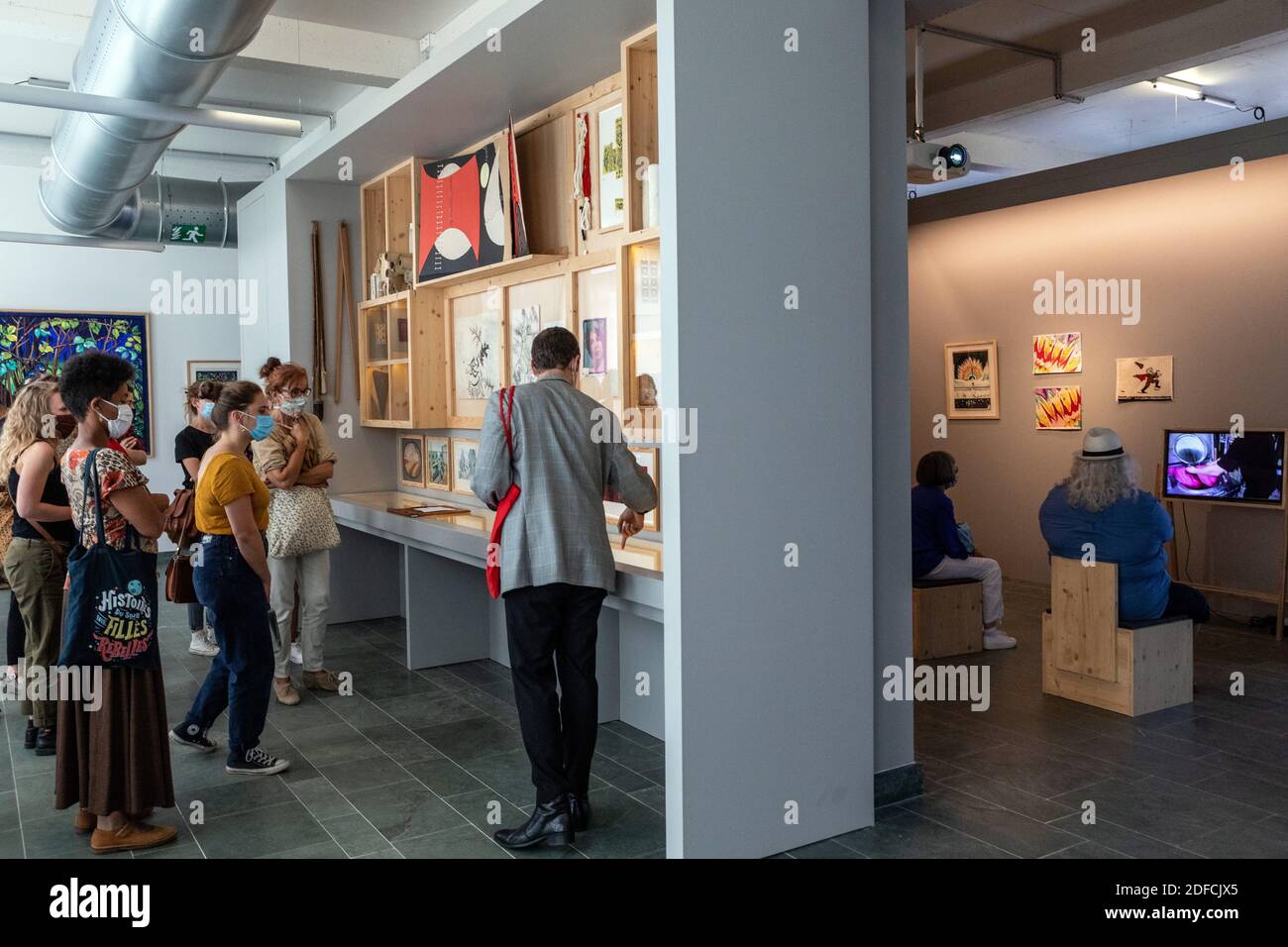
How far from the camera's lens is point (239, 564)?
4.20 meters

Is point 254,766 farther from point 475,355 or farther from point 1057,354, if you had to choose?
point 1057,354

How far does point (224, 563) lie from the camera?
416 centimetres

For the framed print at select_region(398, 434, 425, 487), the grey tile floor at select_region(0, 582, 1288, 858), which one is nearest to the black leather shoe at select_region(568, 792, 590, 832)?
the grey tile floor at select_region(0, 582, 1288, 858)

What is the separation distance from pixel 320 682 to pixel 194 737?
3.42 feet

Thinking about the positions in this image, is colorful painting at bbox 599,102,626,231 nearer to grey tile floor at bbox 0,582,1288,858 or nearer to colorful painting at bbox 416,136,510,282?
colorful painting at bbox 416,136,510,282

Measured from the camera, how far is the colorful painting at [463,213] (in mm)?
5809

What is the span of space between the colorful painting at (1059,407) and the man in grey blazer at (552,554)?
19.2ft

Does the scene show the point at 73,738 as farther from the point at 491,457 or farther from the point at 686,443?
the point at 686,443

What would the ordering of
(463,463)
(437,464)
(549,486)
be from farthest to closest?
(437,464), (463,463), (549,486)

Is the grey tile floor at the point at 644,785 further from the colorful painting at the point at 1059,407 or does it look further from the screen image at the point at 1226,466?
the colorful painting at the point at 1059,407

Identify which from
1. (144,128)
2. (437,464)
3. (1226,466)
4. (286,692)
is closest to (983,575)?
(1226,466)

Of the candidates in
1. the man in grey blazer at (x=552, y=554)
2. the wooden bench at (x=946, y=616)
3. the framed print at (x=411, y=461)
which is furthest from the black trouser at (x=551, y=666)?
the framed print at (x=411, y=461)
